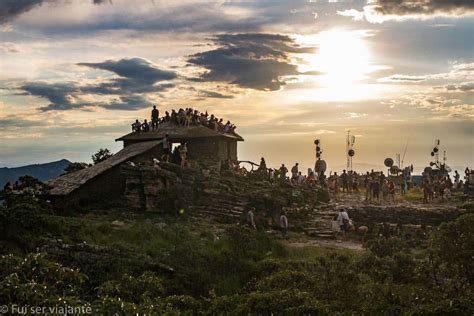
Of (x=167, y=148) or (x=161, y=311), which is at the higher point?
(x=167, y=148)

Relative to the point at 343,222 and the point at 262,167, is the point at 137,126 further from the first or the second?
the point at 343,222

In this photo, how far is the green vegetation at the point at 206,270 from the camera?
11.7 meters

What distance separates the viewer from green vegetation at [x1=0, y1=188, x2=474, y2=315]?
11.7 metres

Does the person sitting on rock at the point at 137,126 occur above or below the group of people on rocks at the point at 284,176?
above

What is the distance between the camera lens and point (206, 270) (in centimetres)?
2142

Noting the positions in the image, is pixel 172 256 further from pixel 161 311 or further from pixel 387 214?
pixel 387 214

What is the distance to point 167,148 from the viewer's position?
3497cm

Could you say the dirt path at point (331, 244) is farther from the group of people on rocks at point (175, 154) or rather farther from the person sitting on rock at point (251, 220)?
the group of people on rocks at point (175, 154)

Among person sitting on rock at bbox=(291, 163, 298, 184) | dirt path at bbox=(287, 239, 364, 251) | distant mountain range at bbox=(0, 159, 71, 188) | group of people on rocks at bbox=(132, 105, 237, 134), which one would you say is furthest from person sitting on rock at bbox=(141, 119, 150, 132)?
distant mountain range at bbox=(0, 159, 71, 188)

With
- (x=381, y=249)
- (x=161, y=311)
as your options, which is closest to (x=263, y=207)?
(x=381, y=249)

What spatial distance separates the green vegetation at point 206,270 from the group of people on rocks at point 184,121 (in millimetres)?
12201

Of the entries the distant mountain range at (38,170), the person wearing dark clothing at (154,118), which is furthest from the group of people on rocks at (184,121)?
the distant mountain range at (38,170)

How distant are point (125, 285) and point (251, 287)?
4404 millimetres

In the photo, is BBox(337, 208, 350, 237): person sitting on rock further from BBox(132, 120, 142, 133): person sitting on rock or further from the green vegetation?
BBox(132, 120, 142, 133): person sitting on rock
